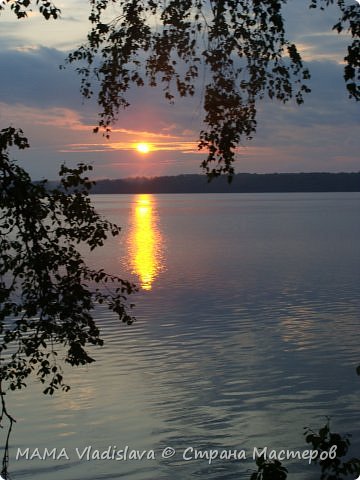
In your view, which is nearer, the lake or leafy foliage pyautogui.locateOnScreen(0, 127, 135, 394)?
leafy foliage pyautogui.locateOnScreen(0, 127, 135, 394)

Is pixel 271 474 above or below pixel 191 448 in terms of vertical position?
above

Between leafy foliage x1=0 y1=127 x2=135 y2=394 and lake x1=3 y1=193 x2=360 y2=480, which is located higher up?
leafy foliage x1=0 y1=127 x2=135 y2=394

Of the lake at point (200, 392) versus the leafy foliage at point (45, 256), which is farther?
the lake at point (200, 392)

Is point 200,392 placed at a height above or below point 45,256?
below

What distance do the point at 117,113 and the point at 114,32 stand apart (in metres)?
1.20

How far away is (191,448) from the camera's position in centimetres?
1741

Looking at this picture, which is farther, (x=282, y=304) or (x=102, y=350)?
(x=282, y=304)

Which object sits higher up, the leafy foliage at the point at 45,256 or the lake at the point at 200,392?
the leafy foliage at the point at 45,256

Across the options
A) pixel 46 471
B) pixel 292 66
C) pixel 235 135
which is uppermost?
pixel 292 66

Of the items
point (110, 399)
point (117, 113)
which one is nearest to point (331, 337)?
point (110, 399)

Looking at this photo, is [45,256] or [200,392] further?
[200,392]

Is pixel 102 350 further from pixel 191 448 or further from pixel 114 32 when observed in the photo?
pixel 114 32

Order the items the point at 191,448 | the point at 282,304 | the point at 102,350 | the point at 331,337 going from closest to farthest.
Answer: the point at 191,448 < the point at 102,350 < the point at 331,337 < the point at 282,304

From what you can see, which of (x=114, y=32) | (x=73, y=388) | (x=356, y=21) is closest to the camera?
(x=356, y=21)
